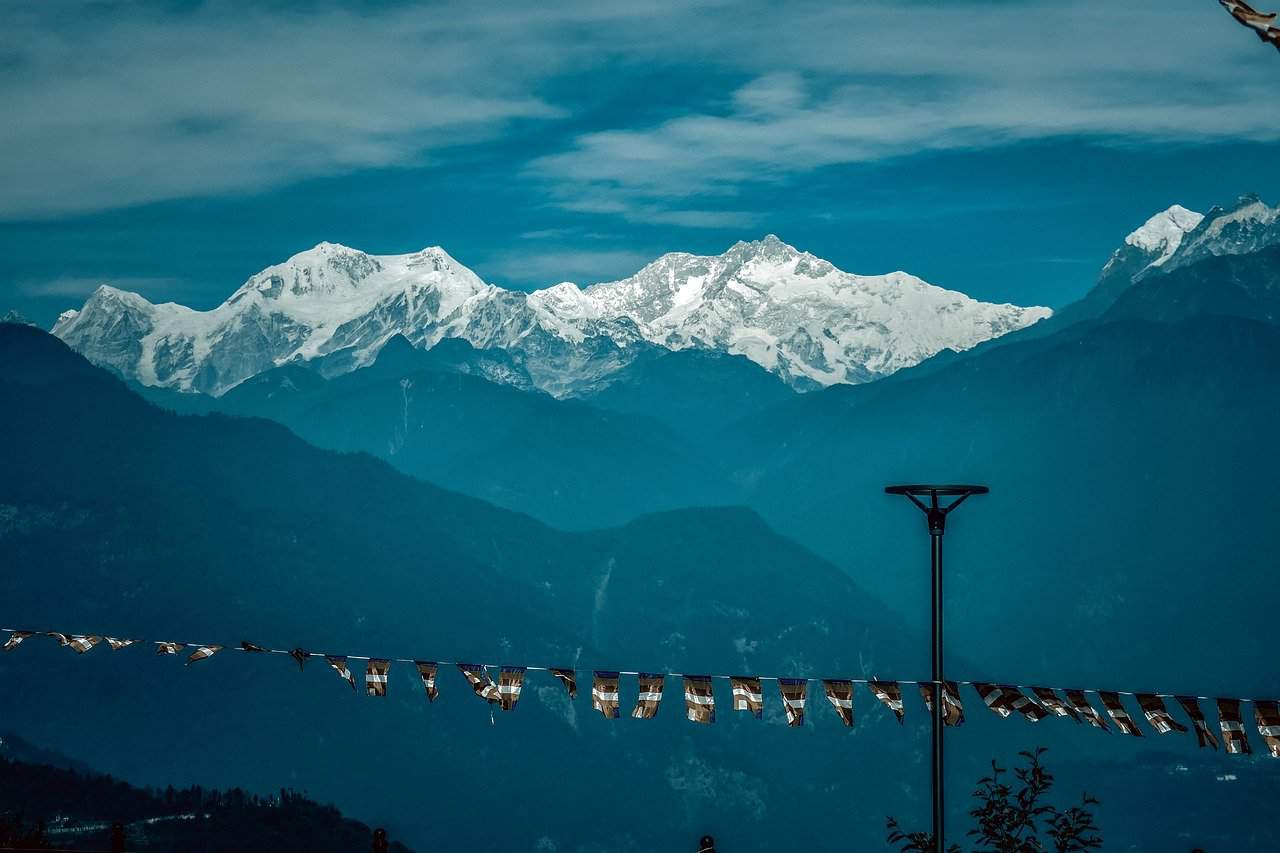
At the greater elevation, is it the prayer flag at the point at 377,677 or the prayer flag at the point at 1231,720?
the prayer flag at the point at 377,677

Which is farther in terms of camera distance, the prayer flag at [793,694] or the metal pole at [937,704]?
the prayer flag at [793,694]

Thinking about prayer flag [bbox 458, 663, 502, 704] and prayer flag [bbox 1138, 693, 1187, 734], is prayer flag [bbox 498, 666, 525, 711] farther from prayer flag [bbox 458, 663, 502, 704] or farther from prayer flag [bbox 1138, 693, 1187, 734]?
prayer flag [bbox 1138, 693, 1187, 734]

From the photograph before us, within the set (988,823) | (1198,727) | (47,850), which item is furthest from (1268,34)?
(47,850)

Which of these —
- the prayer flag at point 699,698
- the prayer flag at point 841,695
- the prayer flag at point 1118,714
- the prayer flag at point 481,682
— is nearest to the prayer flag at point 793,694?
the prayer flag at point 841,695

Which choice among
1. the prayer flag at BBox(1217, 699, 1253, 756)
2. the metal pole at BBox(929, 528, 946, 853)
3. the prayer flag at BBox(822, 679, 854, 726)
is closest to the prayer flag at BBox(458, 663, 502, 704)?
the prayer flag at BBox(822, 679, 854, 726)

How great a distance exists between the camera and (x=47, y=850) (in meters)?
31.6

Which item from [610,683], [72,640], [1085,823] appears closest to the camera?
[1085,823]

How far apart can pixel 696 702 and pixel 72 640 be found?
1986 centimetres

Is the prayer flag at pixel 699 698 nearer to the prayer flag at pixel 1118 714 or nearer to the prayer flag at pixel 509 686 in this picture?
the prayer flag at pixel 509 686

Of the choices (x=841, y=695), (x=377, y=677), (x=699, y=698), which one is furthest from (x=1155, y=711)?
(x=377, y=677)

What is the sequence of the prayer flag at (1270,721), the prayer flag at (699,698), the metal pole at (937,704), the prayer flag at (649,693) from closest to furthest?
the metal pole at (937,704)
the prayer flag at (1270,721)
the prayer flag at (699,698)
the prayer flag at (649,693)

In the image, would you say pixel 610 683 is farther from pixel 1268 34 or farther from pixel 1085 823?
pixel 1268 34

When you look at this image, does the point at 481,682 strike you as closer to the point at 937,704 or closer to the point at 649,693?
the point at 649,693

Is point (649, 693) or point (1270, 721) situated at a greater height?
point (649, 693)
